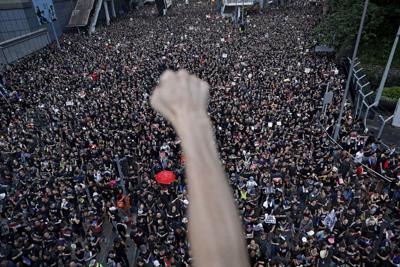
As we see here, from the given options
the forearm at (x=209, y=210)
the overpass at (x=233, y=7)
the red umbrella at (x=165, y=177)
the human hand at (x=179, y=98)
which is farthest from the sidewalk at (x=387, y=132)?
the overpass at (x=233, y=7)

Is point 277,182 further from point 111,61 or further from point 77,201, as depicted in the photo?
point 111,61

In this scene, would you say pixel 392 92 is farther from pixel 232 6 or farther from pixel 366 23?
pixel 232 6

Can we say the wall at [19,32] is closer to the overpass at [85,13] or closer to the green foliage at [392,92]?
the overpass at [85,13]

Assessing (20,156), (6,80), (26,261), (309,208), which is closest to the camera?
(26,261)

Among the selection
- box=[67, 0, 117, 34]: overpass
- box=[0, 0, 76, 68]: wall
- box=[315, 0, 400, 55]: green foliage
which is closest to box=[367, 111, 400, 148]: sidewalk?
box=[315, 0, 400, 55]: green foliage

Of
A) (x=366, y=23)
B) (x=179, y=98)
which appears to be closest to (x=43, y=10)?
(x=366, y=23)

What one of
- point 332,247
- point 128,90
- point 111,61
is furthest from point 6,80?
point 332,247
